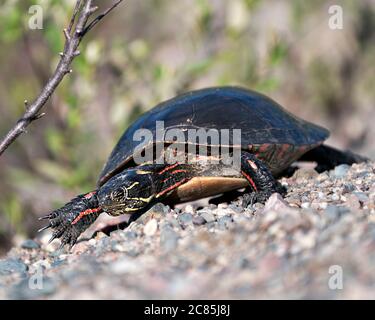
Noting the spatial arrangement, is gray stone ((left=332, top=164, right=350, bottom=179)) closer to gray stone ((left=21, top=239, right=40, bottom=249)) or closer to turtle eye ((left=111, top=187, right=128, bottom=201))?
turtle eye ((left=111, top=187, right=128, bottom=201))

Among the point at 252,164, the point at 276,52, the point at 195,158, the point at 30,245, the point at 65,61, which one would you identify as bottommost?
the point at 30,245

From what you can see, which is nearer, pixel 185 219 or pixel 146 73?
pixel 185 219

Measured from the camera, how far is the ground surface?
2.45 metres

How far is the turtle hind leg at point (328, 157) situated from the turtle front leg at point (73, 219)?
2.09 meters

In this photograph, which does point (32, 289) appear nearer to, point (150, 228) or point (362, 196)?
point (150, 228)

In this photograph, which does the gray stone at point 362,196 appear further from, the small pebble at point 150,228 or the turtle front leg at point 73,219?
the turtle front leg at point 73,219

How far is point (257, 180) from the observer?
4191mm

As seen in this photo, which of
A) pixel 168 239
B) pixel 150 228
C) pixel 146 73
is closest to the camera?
pixel 168 239

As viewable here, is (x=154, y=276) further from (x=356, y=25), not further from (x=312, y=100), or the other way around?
(x=356, y=25)

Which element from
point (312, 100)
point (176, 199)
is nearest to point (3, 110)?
point (312, 100)

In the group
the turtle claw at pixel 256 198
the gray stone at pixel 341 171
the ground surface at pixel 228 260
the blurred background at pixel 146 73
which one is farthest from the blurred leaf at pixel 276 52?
the ground surface at pixel 228 260

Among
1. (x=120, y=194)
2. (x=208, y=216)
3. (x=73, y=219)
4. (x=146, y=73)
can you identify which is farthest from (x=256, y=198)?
(x=146, y=73)

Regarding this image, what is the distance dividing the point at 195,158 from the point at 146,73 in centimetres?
358

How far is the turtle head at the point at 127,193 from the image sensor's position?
3.96m
